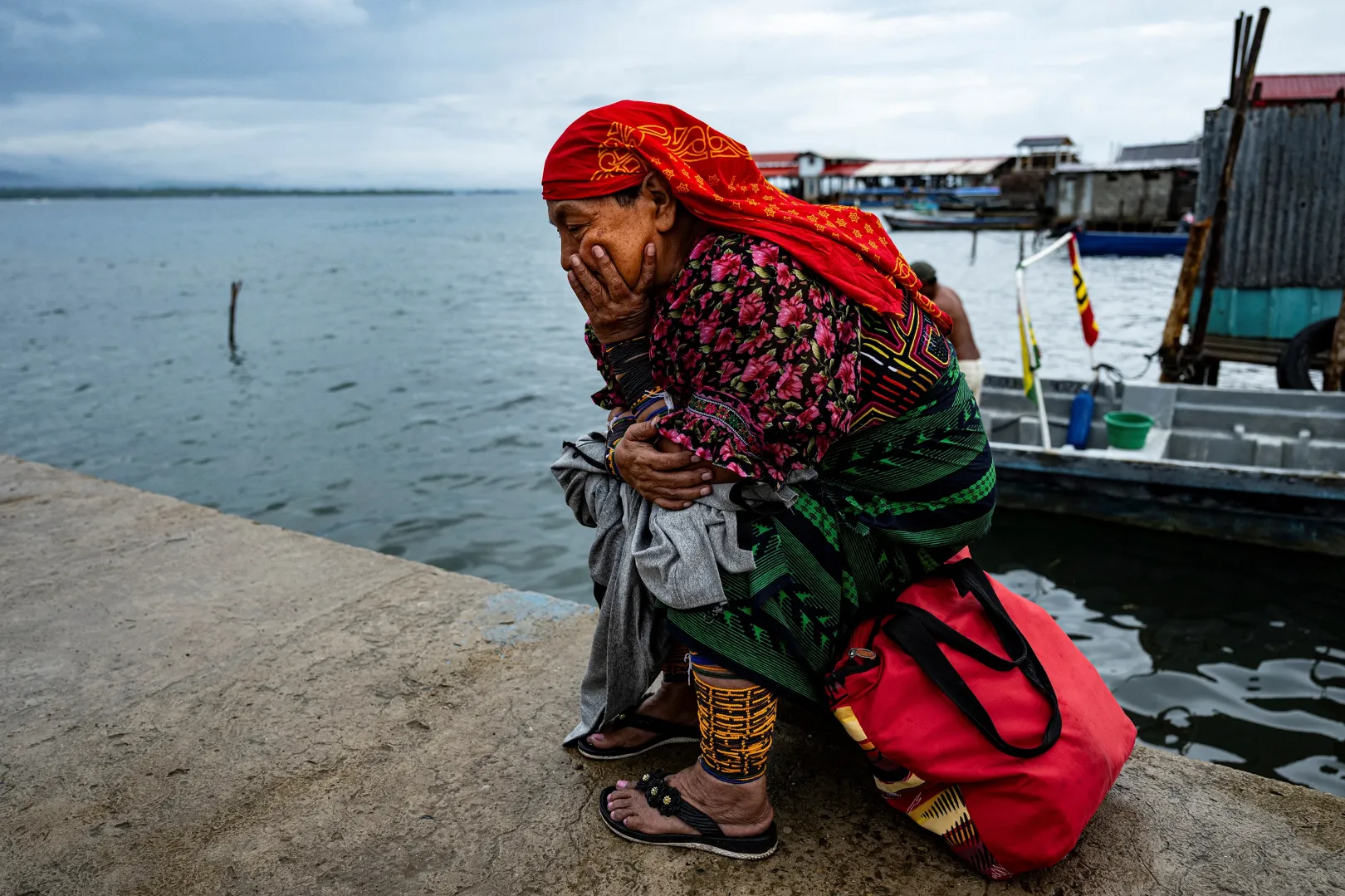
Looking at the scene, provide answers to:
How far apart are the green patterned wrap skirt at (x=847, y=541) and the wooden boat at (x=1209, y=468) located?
4.87 metres

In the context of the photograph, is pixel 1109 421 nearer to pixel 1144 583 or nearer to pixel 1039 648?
pixel 1144 583

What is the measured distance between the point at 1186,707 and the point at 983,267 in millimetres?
28365

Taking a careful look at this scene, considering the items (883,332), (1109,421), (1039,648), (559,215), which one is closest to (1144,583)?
(1109,421)

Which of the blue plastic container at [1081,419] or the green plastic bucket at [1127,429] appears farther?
the blue plastic container at [1081,419]

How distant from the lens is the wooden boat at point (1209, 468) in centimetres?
568

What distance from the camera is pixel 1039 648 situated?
5.86ft

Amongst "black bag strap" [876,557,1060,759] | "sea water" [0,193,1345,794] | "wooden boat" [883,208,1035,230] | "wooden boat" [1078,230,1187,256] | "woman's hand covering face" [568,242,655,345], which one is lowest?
"sea water" [0,193,1345,794]

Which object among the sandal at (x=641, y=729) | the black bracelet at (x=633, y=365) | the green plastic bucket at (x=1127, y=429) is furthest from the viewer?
the green plastic bucket at (x=1127, y=429)

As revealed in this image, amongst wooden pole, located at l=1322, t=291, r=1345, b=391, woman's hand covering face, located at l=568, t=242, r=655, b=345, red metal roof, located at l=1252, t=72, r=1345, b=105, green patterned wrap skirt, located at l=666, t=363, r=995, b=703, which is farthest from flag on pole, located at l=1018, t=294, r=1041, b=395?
red metal roof, located at l=1252, t=72, r=1345, b=105

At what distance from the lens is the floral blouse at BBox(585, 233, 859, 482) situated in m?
1.54

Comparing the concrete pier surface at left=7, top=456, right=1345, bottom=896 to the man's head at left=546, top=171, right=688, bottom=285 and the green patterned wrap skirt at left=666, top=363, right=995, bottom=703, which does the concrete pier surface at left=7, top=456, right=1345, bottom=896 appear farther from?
the man's head at left=546, top=171, right=688, bottom=285

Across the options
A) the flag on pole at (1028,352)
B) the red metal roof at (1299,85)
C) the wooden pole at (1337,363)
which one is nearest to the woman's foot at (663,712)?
the flag on pole at (1028,352)

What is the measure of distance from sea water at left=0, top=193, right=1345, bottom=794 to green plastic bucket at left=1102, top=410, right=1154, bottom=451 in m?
0.63

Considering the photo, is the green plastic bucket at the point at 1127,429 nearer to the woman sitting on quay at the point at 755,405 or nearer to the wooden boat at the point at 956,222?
the woman sitting on quay at the point at 755,405
